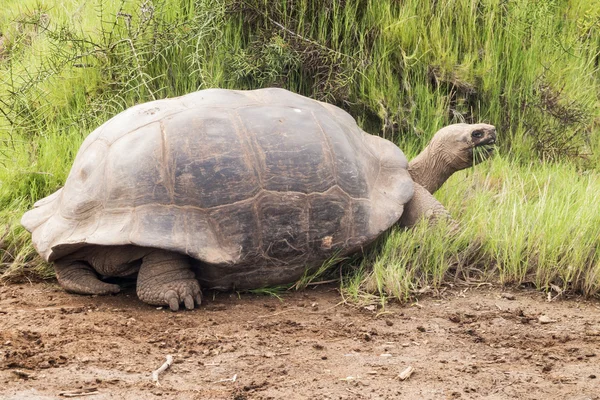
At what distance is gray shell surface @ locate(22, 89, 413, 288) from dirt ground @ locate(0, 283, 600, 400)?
304 millimetres

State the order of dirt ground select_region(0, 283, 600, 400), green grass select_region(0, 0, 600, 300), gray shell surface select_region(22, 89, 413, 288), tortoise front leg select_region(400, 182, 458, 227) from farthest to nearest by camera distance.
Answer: green grass select_region(0, 0, 600, 300), tortoise front leg select_region(400, 182, 458, 227), gray shell surface select_region(22, 89, 413, 288), dirt ground select_region(0, 283, 600, 400)

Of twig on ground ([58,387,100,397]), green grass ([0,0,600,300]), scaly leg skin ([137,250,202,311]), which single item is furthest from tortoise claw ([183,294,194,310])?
green grass ([0,0,600,300])

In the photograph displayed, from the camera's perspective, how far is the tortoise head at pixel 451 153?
5285mm

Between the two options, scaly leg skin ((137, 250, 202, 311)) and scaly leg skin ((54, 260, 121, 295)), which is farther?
scaly leg skin ((54, 260, 121, 295))

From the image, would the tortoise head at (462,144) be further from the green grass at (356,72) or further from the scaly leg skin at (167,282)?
the scaly leg skin at (167,282)

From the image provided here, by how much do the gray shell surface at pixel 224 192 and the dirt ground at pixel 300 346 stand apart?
30 cm

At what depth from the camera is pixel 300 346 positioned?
372cm

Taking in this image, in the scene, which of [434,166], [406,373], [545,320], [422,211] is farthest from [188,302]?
[434,166]

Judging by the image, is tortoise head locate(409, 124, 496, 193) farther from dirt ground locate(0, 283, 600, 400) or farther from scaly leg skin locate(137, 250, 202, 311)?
scaly leg skin locate(137, 250, 202, 311)

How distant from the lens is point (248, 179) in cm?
430

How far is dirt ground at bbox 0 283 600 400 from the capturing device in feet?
10.5

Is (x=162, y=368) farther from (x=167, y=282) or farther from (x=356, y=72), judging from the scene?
(x=356, y=72)

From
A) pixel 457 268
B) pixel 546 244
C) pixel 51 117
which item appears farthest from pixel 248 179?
pixel 51 117

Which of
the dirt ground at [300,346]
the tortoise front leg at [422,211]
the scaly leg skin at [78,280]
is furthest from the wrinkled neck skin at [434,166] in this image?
the scaly leg skin at [78,280]
